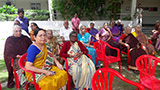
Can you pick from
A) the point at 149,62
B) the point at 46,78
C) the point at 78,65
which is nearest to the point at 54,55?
the point at 78,65

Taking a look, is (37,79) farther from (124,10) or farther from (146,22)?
(146,22)

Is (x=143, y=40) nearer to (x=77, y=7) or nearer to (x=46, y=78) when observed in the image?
(x=46, y=78)

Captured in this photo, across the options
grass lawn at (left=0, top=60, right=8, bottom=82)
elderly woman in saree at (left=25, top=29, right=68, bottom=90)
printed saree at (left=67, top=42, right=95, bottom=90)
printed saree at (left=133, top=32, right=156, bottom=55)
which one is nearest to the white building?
printed saree at (left=133, top=32, right=156, bottom=55)

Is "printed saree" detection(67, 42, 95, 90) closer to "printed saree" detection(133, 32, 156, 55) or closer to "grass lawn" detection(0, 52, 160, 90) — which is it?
"grass lawn" detection(0, 52, 160, 90)

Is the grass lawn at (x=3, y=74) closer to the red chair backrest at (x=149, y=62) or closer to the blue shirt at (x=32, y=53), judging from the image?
the blue shirt at (x=32, y=53)

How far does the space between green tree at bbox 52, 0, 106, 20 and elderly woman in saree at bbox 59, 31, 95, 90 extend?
848cm

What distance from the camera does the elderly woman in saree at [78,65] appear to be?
244 centimetres

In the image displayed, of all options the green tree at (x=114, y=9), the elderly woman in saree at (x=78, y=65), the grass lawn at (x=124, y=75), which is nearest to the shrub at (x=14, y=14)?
the green tree at (x=114, y=9)

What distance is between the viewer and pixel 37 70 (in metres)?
1.94

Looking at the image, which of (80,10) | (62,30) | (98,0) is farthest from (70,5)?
(62,30)

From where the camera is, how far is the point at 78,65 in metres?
2.55

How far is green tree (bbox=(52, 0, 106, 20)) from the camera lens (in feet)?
34.7

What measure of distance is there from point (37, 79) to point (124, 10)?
42.0 ft

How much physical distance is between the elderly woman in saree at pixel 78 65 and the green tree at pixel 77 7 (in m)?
8.48
